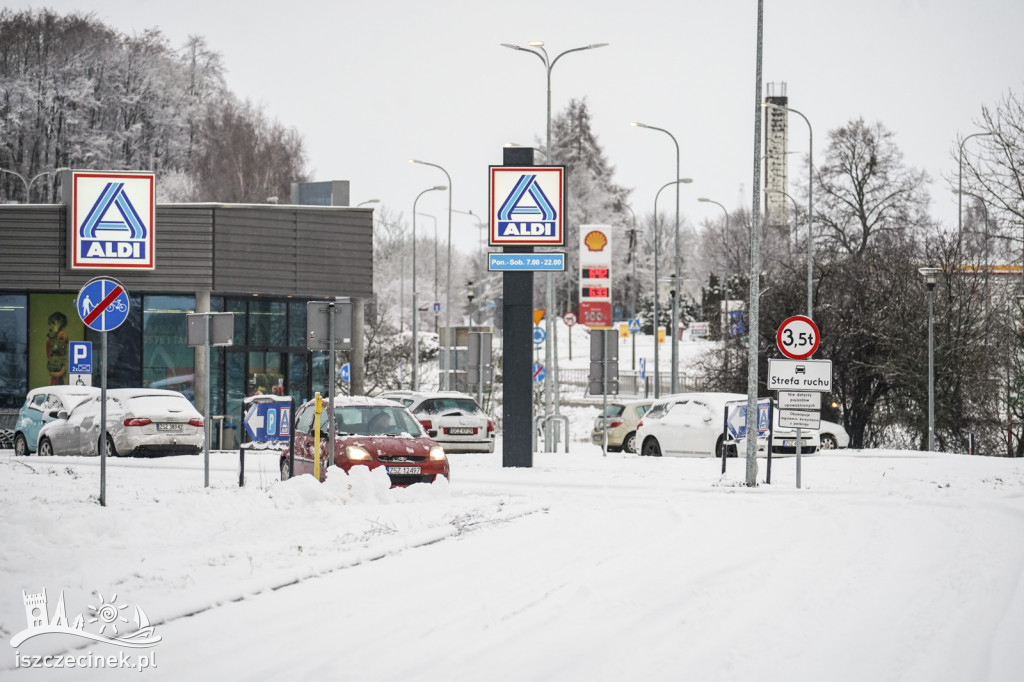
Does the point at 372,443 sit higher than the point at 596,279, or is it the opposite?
the point at 596,279

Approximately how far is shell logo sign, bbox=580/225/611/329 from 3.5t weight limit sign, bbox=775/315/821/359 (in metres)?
20.4

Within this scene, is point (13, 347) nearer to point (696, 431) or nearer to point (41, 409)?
point (41, 409)

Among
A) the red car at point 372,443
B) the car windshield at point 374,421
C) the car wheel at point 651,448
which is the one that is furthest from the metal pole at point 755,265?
the car wheel at point 651,448

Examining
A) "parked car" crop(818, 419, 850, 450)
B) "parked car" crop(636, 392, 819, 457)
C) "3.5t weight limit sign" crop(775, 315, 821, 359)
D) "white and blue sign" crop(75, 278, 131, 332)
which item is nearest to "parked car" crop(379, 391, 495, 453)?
"parked car" crop(636, 392, 819, 457)

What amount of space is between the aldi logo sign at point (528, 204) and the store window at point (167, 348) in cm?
1398

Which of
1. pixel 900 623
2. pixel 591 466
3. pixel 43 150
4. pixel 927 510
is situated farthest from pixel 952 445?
pixel 43 150

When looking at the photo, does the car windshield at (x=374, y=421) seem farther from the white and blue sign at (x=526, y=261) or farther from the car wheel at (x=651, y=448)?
the car wheel at (x=651, y=448)

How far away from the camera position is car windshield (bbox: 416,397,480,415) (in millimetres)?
29578

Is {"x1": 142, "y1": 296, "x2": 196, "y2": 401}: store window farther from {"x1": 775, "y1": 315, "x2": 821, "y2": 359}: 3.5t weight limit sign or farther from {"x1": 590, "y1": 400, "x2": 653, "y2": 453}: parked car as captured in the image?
{"x1": 775, "y1": 315, "x2": 821, "y2": 359}: 3.5t weight limit sign

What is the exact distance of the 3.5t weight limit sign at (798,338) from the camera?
63.8ft

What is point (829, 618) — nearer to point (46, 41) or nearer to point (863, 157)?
point (863, 157)

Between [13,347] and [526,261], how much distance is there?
1863 centimetres

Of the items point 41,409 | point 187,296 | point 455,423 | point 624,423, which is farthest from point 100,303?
point 187,296

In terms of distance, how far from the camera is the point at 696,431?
91.6ft
